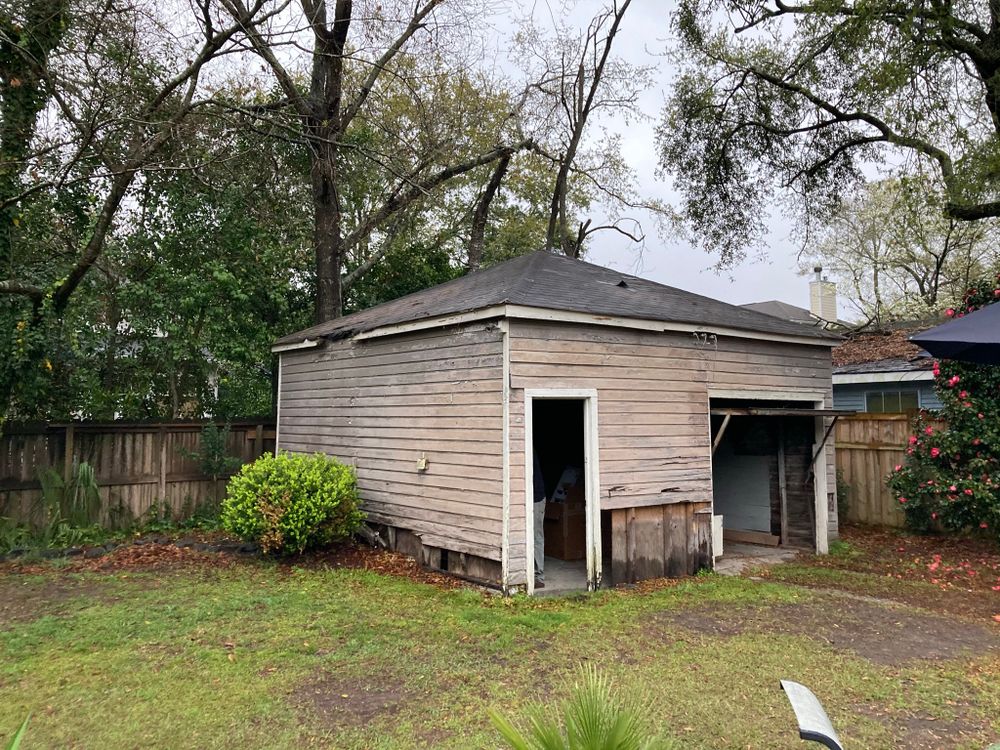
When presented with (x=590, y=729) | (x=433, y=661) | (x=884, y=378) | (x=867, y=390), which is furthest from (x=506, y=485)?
(x=867, y=390)

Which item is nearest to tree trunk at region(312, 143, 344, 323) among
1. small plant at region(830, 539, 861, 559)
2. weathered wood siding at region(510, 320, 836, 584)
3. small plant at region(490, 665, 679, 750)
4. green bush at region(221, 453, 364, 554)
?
green bush at region(221, 453, 364, 554)

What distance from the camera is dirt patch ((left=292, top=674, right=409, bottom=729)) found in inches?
155

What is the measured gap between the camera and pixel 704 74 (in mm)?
14344

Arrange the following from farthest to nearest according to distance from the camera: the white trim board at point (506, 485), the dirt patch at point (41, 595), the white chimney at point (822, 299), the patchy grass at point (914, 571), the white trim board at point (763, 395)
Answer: the white chimney at point (822, 299) < the white trim board at point (763, 395) < the patchy grass at point (914, 571) < the white trim board at point (506, 485) < the dirt patch at point (41, 595)

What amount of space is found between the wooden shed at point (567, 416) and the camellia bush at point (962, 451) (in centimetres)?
135

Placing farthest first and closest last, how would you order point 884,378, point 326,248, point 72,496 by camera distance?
point 884,378 → point 326,248 → point 72,496

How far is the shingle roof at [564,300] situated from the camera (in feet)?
23.9

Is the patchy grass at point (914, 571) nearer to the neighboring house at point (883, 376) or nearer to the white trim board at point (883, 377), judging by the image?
the neighboring house at point (883, 376)

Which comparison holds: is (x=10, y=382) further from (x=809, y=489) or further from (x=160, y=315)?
(x=809, y=489)

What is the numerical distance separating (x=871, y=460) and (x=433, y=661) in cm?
955

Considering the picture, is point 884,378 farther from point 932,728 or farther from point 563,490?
point 932,728

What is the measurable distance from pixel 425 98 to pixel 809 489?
13245 mm

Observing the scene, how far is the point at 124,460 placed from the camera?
1021 centimetres

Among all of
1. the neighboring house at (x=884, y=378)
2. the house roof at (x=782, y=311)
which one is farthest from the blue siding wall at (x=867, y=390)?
the house roof at (x=782, y=311)
